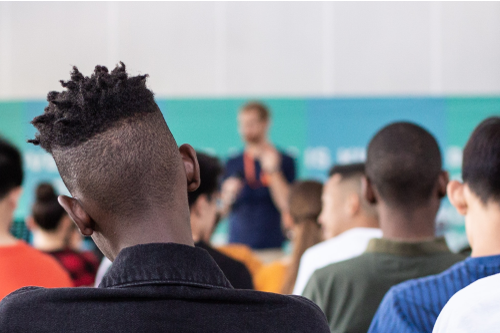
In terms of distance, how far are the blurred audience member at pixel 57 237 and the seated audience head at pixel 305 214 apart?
0.99 metres

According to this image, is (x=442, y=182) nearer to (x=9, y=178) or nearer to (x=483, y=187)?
(x=483, y=187)

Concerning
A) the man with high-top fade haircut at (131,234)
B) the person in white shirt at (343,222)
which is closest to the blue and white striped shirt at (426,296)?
the man with high-top fade haircut at (131,234)

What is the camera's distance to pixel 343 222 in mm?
2307

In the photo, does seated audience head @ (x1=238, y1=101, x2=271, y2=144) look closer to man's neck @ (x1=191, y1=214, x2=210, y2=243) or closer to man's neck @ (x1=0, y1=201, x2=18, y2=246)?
man's neck @ (x1=191, y1=214, x2=210, y2=243)

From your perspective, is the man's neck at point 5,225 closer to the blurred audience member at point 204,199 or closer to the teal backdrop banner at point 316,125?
the blurred audience member at point 204,199

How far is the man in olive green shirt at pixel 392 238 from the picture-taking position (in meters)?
1.58

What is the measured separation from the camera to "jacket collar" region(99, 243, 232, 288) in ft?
2.52

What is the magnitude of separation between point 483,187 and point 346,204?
44.5 inches

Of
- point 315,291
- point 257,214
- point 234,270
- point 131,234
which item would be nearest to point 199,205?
point 234,270

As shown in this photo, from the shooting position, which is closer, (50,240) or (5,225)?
(5,225)

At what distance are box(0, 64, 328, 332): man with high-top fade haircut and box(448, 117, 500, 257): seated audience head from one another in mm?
541

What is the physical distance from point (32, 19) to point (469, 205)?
19.0 ft

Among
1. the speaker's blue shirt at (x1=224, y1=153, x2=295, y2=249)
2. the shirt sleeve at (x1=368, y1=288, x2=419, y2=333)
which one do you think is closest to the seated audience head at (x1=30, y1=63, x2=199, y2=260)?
the shirt sleeve at (x1=368, y1=288, x2=419, y2=333)

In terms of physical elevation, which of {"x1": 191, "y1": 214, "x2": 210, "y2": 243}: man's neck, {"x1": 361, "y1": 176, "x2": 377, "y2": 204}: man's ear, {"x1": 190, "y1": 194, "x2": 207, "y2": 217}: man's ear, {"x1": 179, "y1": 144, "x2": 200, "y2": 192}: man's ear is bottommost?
{"x1": 191, "y1": 214, "x2": 210, "y2": 243}: man's neck
